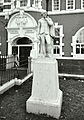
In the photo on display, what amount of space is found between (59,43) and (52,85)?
10163mm

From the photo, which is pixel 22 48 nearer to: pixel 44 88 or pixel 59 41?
pixel 59 41

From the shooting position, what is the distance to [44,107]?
5523 mm

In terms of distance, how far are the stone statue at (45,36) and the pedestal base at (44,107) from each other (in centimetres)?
180

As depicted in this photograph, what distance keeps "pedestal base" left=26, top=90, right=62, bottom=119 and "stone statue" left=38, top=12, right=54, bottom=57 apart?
1798 mm

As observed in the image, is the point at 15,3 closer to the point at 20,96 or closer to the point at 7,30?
the point at 7,30

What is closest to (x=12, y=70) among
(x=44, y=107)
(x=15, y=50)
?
Result: (x=15, y=50)

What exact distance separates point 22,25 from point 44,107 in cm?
1076

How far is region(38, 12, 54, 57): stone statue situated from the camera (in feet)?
19.1

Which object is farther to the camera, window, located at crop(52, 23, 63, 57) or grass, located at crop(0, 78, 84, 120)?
window, located at crop(52, 23, 63, 57)

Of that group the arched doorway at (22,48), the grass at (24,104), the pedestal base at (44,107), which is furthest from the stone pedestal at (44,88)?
the arched doorway at (22,48)

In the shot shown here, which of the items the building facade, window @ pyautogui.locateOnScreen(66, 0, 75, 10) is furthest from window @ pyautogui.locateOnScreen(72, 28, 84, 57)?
window @ pyautogui.locateOnScreen(66, 0, 75, 10)

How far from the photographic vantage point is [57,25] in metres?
15.0

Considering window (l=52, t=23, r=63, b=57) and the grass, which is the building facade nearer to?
window (l=52, t=23, r=63, b=57)

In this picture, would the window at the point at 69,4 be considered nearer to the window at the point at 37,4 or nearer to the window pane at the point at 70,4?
the window pane at the point at 70,4
